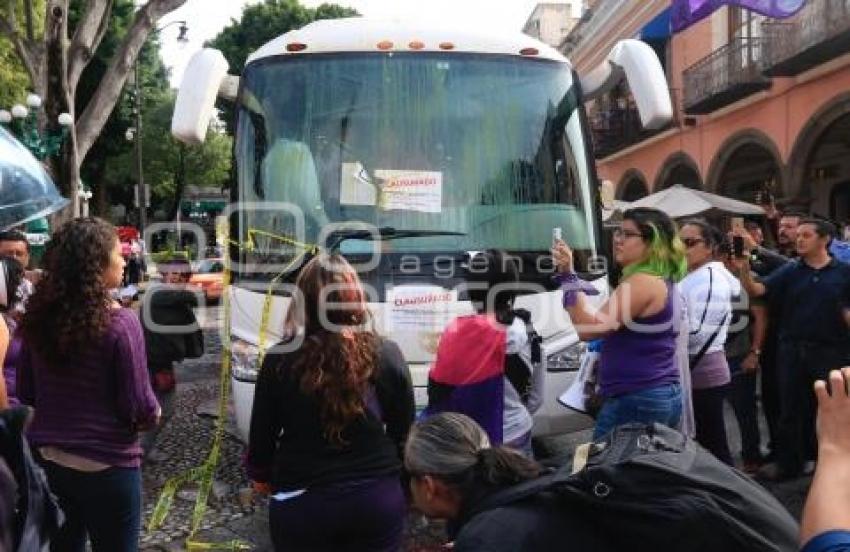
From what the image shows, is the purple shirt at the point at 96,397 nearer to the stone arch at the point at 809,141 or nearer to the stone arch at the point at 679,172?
the stone arch at the point at 809,141

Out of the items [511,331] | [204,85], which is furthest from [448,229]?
[204,85]

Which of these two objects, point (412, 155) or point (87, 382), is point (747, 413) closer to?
point (412, 155)

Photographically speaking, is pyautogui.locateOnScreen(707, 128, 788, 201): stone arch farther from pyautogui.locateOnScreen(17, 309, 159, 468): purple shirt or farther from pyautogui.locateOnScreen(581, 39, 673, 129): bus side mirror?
pyautogui.locateOnScreen(17, 309, 159, 468): purple shirt

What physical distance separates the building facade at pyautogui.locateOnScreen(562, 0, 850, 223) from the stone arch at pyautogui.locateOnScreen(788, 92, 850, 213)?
0.06 feet

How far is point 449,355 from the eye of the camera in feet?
12.4

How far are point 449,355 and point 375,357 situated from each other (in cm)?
83

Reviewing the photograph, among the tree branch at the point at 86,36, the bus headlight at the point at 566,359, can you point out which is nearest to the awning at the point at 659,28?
the tree branch at the point at 86,36

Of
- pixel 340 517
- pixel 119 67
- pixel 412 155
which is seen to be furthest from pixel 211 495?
pixel 119 67

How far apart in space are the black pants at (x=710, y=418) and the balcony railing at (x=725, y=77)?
531 inches

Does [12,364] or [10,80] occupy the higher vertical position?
[10,80]

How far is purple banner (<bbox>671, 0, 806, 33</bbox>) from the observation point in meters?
9.79

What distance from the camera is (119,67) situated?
1439 centimetres

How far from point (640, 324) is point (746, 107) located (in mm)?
16217

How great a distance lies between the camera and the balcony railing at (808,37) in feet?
45.4
